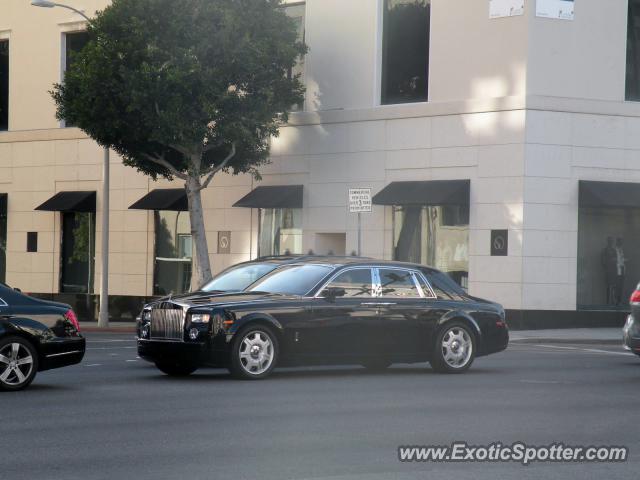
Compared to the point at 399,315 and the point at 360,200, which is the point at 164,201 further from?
the point at 399,315

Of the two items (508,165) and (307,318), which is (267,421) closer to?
(307,318)

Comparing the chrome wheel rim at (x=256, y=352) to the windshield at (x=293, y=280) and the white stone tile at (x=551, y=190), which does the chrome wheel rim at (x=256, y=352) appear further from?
the white stone tile at (x=551, y=190)

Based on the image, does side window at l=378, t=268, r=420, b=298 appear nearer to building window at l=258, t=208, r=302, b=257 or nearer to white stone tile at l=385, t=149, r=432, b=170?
white stone tile at l=385, t=149, r=432, b=170

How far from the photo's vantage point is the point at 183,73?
27.4 meters

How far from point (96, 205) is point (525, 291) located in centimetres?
1449

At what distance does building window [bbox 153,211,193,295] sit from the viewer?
34938mm

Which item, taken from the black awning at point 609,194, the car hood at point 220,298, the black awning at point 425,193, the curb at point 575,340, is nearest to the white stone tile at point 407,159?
the black awning at point 425,193

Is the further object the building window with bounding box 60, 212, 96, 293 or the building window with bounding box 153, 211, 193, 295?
the building window with bounding box 60, 212, 96, 293

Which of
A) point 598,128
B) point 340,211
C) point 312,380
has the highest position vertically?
point 598,128

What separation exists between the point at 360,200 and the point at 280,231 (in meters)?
8.03

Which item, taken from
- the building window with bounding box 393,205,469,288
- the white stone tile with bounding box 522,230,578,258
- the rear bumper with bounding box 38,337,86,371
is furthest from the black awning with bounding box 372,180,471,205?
the rear bumper with bounding box 38,337,86,371

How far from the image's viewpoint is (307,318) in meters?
15.3

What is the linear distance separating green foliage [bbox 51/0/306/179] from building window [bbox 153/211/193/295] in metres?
5.64

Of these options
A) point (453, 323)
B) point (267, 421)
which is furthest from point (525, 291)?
point (267, 421)
